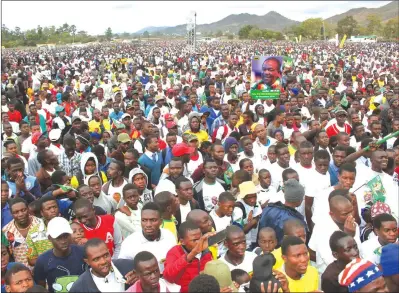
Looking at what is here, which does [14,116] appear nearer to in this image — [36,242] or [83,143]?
[83,143]

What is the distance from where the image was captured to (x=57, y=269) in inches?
137

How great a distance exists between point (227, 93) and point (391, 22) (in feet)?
297

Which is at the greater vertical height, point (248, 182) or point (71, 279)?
point (248, 182)

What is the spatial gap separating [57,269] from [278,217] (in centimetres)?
185

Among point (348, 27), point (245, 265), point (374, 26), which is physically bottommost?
point (245, 265)

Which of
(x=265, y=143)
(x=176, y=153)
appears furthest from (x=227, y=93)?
(x=176, y=153)

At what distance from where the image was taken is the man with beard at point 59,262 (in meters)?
3.46

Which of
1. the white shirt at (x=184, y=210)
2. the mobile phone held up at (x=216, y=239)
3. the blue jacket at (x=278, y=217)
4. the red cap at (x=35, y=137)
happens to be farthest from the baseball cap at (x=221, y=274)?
the red cap at (x=35, y=137)

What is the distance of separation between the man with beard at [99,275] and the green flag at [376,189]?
2551mm

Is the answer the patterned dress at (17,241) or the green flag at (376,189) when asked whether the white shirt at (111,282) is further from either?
the green flag at (376,189)

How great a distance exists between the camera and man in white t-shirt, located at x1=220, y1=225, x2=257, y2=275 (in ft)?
11.2

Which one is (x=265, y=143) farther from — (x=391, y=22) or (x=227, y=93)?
(x=391, y=22)

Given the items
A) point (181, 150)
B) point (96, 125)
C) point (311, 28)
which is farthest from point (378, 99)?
point (311, 28)

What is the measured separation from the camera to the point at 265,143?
253 inches
